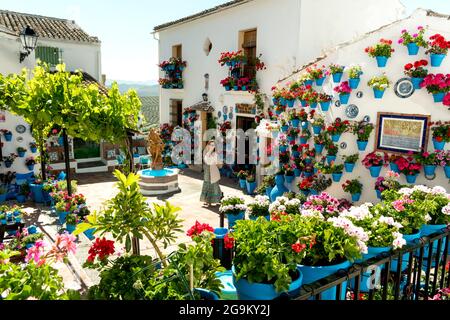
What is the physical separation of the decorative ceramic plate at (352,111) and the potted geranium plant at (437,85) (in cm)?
164

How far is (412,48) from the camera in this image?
7.36m

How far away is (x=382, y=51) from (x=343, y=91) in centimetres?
119

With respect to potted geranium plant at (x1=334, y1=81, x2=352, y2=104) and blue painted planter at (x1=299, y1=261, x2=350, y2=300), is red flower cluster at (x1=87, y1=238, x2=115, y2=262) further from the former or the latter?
potted geranium plant at (x1=334, y1=81, x2=352, y2=104)

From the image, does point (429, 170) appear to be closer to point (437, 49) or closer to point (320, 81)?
point (437, 49)

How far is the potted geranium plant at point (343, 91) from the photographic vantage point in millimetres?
8453

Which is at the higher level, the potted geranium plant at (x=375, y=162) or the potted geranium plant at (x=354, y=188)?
the potted geranium plant at (x=375, y=162)

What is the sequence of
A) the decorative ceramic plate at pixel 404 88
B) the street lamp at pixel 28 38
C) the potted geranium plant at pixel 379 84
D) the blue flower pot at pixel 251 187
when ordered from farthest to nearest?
Result: the blue flower pot at pixel 251 187 → the street lamp at pixel 28 38 → the potted geranium plant at pixel 379 84 → the decorative ceramic plate at pixel 404 88

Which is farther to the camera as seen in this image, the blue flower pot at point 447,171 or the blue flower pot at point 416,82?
the blue flower pot at point 416,82

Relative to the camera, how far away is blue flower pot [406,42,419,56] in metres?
7.32

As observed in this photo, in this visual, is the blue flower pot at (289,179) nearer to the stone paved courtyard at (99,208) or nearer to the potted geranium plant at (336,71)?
the stone paved courtyard at (99,208)

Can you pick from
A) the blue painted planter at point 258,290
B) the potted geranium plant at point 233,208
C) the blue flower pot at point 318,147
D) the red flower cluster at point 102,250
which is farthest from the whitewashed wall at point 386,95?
the red flower cluster at point 102,250

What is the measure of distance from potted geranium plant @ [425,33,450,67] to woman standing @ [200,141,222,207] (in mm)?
5571

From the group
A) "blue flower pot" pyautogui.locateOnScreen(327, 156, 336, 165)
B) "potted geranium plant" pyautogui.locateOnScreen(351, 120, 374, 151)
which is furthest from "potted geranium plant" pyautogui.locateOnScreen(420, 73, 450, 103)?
"blue flower pot" pyautogui.locateOnScreen(327, 156, 336, 165)
